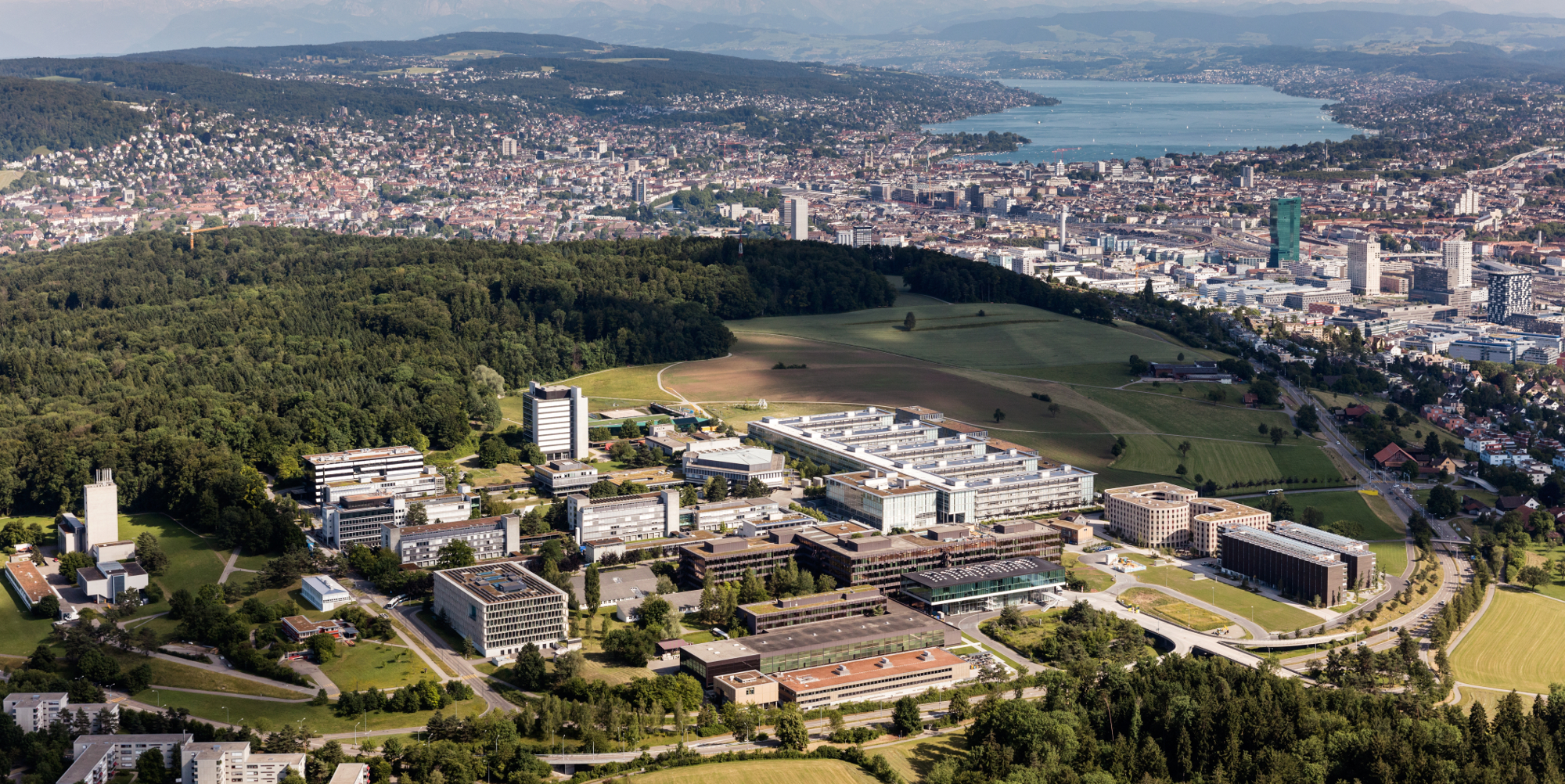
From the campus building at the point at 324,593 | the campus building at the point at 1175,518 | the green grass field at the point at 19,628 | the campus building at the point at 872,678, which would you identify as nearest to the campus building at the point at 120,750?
the green grass field at the point at 19,628

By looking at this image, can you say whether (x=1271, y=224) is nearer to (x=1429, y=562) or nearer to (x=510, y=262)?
(x=510, y=262)

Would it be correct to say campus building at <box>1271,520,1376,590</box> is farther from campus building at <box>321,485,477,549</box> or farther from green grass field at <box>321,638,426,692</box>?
green grass field at <box>321,638,426,692</box>

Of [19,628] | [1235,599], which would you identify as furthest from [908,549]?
[19,628]

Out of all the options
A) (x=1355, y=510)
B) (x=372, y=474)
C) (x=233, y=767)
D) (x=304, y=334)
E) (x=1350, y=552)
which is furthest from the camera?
(x=304, y=334)

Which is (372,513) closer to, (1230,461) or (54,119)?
(1230,461)

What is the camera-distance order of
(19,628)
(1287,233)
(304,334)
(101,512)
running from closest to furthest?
(19,628) → (101,512) → (304,334) → (1287,233)

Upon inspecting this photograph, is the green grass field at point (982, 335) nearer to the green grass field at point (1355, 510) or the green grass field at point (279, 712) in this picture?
the green grass field at point (1355, 510)

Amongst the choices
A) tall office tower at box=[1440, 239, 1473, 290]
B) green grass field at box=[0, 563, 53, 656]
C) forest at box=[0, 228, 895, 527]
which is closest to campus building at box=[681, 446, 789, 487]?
forest at box=[0, 228, 895, 527]
